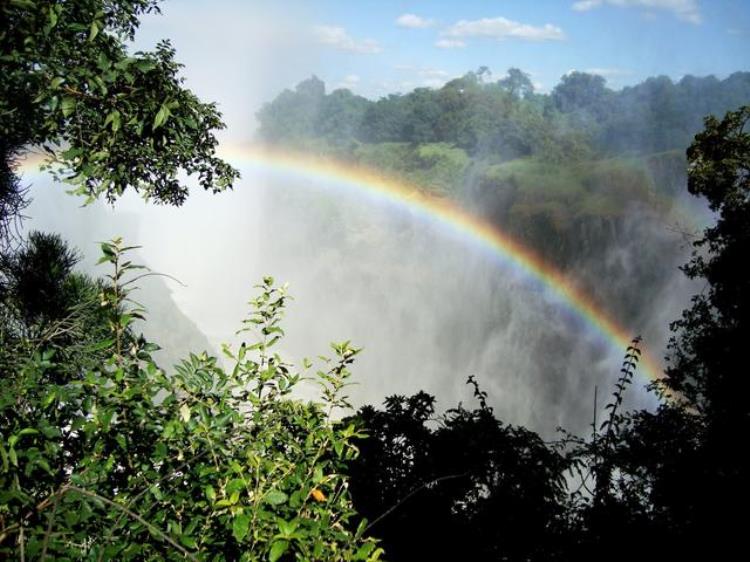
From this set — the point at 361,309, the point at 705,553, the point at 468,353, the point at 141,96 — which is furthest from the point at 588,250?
the point at 141,96

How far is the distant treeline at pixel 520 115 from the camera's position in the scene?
49250mm

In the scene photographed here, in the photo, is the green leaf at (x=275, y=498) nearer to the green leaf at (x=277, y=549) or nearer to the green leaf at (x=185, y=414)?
the green leaf at (x=277, y=549)

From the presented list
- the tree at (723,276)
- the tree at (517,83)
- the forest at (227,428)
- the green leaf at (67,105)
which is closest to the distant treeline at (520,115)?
the tree at (517,83)

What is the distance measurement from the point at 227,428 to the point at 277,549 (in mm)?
802

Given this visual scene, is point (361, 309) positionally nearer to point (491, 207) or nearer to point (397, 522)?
point (491, 207)

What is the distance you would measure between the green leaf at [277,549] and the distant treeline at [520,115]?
4963cm

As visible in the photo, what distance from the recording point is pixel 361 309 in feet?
184

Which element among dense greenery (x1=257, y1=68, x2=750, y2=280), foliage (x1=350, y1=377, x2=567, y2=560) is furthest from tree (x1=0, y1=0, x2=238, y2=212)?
dense greenery (x1=257, y1=68, x2=750, y2=280)

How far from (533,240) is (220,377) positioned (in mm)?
43150

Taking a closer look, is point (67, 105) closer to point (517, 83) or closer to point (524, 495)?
point (524, 495)

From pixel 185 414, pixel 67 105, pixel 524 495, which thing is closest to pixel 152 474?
pixel 185 414

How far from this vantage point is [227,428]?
2098mm

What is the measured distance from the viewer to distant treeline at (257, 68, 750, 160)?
162 feet

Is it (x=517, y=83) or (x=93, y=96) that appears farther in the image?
(x=517, y=83)
